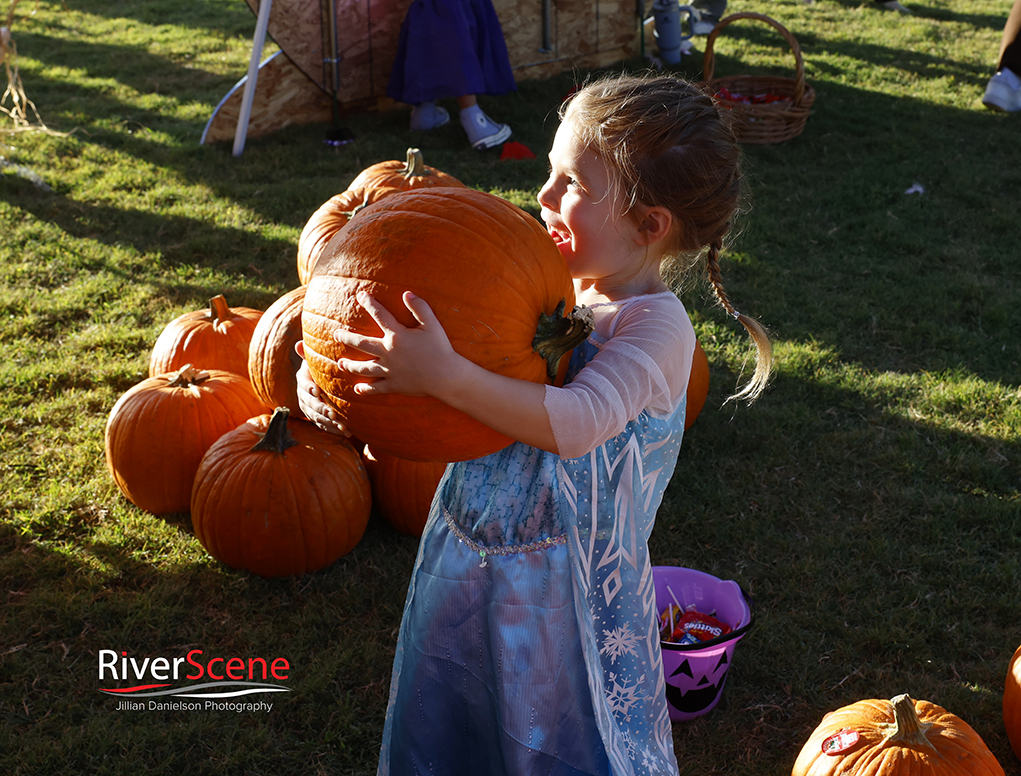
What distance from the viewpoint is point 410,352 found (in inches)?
55.6

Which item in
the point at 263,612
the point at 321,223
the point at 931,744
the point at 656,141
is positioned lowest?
the point at 263,612

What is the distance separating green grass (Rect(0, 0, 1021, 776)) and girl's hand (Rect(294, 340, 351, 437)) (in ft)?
4.21

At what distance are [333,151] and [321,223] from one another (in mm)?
3729

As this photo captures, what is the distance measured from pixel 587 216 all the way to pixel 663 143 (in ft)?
0.68

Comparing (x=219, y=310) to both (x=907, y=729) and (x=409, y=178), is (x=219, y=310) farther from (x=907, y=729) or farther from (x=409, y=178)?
(x=907, y=729)

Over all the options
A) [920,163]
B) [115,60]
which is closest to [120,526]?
[920,163]

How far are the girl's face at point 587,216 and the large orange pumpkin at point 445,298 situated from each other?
0.39 ft

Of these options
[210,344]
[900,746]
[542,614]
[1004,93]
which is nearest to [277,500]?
[210,344]

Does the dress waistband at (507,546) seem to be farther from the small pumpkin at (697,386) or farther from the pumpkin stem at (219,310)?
the pumpkin stem at (219,310)

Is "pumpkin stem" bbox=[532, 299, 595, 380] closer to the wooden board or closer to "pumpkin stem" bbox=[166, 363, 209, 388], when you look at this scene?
"pumpkin stem" bbox=[166, 363, 209, 388]

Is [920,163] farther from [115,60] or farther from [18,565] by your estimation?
[115,60]

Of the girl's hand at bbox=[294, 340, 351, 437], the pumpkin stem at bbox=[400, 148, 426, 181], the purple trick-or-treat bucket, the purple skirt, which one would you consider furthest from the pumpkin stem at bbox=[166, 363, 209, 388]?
the purple skirt

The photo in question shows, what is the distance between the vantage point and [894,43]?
10336 mm

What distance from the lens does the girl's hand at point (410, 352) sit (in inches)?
55.7
